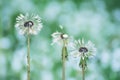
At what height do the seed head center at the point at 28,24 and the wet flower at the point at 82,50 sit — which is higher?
the seed head center at the point at 28,24

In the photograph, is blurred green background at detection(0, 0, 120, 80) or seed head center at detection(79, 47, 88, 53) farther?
blurred green background at detection(0, 0, 120, 80)

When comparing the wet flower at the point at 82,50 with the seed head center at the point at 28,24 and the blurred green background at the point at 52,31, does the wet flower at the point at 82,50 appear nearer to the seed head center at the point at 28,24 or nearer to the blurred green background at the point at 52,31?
the seed head center at the point at 28,24

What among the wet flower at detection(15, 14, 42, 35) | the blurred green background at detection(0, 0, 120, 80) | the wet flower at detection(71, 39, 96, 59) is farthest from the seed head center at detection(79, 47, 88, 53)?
the blurred green background at detection(0, 0, 120, 80)

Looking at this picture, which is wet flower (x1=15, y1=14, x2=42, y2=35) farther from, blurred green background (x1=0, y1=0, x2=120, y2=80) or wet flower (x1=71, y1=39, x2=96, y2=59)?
blurred green background (x1=0, y1=0, x2=120, y2=80)

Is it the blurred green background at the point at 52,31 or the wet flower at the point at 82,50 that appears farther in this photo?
the blurred green background at the point at 52,31

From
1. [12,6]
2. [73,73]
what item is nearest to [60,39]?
[73,73]

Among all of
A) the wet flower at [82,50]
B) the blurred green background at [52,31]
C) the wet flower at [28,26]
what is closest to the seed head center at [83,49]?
the wet flower at [82,50]

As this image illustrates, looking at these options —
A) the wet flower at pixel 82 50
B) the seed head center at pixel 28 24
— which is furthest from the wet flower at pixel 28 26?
the wet flower at pixel 82 50

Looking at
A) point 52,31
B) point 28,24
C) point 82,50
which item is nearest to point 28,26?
point 28,24
